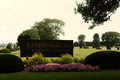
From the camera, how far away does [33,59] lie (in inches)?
466

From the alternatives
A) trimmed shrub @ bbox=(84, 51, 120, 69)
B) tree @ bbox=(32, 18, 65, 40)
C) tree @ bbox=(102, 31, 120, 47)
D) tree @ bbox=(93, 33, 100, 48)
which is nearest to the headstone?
trimmed shrub @ bbox=(84, 51, 120, 69)

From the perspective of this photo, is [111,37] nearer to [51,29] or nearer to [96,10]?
[51,29]

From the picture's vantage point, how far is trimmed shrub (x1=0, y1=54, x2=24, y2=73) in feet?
30.8

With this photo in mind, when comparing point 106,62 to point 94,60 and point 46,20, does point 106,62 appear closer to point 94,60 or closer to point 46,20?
point 94,60

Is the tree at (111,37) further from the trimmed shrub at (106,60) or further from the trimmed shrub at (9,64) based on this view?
the trimmed shrub at (9,64)

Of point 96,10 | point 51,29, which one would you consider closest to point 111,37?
point 51,29

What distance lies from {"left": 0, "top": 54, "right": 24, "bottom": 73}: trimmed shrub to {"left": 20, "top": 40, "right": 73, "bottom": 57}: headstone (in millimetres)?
3165

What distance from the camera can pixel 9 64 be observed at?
9.49 meters

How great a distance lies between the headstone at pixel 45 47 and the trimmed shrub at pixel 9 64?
3165mm

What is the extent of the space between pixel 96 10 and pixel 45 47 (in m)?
6.50

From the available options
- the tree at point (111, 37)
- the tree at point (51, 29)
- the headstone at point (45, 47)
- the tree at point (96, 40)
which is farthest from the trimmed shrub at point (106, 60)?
the tree at point (111, 37)

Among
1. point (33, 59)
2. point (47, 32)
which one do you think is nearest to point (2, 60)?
point (33, 59)

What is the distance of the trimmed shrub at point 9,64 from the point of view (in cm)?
940

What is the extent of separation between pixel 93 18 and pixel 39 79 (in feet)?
26.6
